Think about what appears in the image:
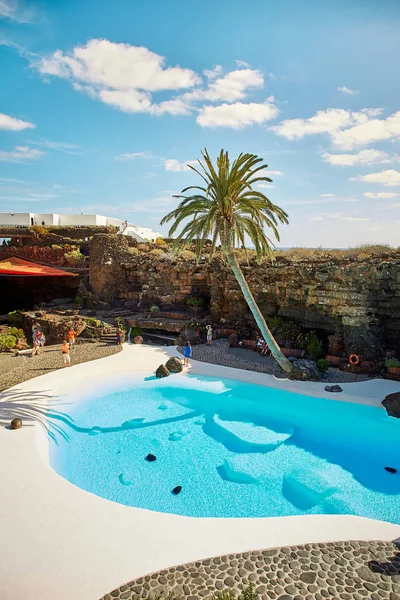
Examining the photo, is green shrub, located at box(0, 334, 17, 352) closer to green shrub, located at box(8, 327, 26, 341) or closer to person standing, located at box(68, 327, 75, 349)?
green shrub, located at box(8, 327, 26, 341)

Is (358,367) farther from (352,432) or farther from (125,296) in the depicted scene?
(125,296)

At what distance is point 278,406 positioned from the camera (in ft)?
40.7

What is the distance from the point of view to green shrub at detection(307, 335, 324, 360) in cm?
1549

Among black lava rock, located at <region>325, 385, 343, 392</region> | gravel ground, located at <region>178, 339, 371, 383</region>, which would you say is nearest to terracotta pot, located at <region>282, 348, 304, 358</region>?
gravel ground, located at <region>178, 339, 371, 383</region>

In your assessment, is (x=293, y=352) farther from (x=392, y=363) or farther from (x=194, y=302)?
(x=194, y=302)

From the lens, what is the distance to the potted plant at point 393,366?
13.7 m

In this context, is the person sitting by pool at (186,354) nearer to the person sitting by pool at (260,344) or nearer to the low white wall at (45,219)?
the person sitting by pool at (260,344)

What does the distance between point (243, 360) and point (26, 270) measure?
1567cm

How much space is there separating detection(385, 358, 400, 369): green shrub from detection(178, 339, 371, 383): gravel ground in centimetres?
85

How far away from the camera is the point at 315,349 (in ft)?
51.0

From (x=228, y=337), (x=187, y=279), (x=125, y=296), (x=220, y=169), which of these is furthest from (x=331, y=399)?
(x=125, y=296)

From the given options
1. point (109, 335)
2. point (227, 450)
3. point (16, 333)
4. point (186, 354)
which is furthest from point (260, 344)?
point (16, 333)

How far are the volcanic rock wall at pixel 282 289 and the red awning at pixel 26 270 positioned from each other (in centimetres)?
235

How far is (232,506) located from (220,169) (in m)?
10.6
